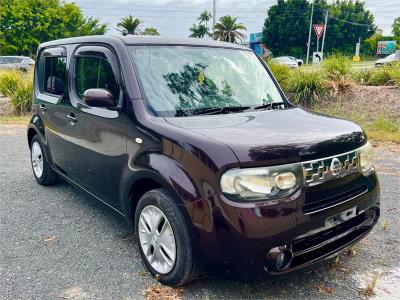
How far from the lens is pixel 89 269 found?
310 centimetres

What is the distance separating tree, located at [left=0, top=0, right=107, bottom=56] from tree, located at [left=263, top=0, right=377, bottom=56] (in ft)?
87.8

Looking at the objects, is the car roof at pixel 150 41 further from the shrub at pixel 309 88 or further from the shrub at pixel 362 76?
the shrub at pixel 362 76

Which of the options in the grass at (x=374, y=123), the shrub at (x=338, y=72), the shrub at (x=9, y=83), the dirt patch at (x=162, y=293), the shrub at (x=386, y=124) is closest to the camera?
the dirt patch at (x=162, y=293)

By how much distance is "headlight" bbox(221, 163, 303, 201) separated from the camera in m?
2.33

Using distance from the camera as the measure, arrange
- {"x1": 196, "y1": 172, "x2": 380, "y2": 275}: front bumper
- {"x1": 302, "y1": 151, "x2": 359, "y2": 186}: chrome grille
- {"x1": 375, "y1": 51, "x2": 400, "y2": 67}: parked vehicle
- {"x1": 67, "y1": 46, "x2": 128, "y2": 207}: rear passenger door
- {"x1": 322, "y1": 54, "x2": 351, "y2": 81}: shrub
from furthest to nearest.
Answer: {"x1": 375, "y1": 51, "x2": 400, "y2": 67}: parked vehicle < {"x1": 322, "y1": 54, "x2": 351, "y2": 81}: shrub < {"x1": 67, "y1": 46, "x2": 128, "y2": 207}: rear passenger door < {"x1": 302, "y1": 151, "x2": 359, "y2": 186}: chrome grille < {"x1": 196, "y1": 172, "x2": 380, "y2": 275}: front bumper

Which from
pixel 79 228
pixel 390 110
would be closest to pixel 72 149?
pixel 79 228

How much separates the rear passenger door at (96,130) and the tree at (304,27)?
52.5 metres

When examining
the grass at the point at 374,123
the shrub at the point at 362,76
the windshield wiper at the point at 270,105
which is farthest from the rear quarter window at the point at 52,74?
the shrub at the point at 362,76

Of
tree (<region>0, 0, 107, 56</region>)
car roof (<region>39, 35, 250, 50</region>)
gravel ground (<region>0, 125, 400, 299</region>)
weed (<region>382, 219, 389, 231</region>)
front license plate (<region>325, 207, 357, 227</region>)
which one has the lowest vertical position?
gravel ground (<region>0, 125, 400, 299</region>)

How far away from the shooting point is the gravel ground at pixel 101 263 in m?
2.77

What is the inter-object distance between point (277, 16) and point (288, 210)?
5586cm

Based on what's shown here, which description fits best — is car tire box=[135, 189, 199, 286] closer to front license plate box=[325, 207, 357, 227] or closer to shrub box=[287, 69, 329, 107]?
front license plate box=[325, 207, 357, 227]

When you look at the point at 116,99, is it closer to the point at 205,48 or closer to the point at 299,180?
the point at 205,48

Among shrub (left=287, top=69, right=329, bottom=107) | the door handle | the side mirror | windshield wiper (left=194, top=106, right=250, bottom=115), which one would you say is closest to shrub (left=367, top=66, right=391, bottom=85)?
shrub (left=287, top=69, right=329, bottom=107)
